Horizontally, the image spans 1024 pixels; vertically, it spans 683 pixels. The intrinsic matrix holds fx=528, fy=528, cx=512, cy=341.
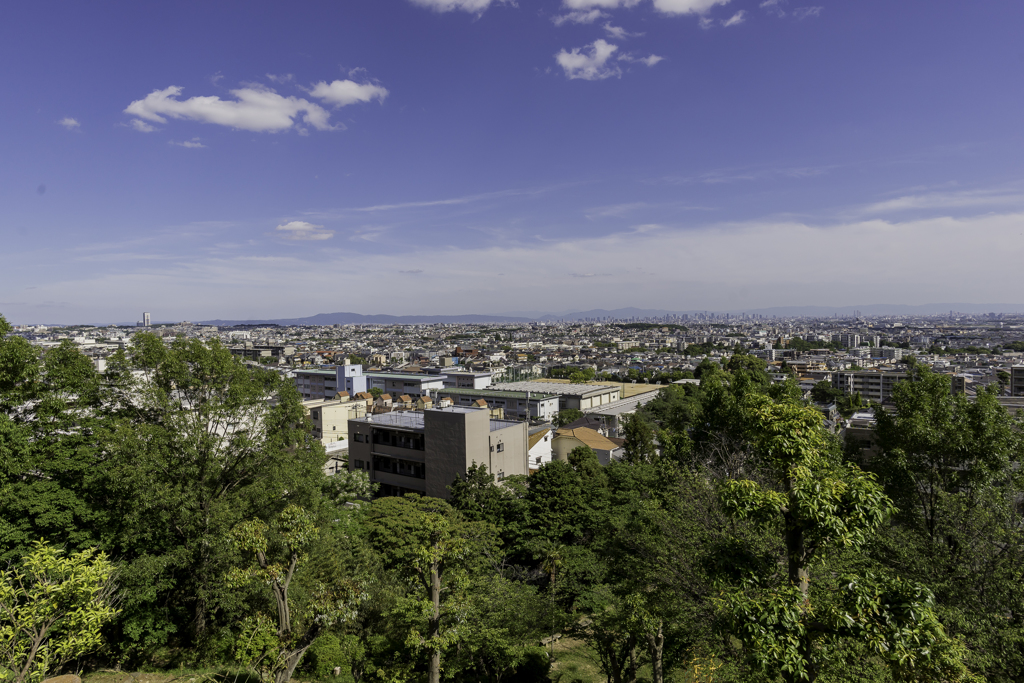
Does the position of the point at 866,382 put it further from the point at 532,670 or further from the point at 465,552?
the point at 465,552

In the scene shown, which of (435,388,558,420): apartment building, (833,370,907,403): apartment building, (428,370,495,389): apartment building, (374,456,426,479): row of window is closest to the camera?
(374,456,426,479): row of window

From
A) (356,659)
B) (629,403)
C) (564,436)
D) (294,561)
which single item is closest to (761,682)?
(294,561)

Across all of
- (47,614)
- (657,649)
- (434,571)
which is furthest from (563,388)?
(47,614)

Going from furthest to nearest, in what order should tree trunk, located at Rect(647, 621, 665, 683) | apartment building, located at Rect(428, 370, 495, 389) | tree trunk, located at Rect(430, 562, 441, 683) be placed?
apartment building, located at Rect(428, 370, 495, 389) → tree trunk, located at Rect(647, 621, 665, 683) → tree trunk, located at Rect(430, 562, 441, 683)

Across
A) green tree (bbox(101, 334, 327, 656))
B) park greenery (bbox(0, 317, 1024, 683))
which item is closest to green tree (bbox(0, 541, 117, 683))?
park greenery (bbox(0, 317, 1024, 683))

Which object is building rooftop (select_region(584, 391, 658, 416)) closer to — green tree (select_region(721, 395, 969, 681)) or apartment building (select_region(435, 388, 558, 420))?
apartment building (select_region(435, 388, 558, 420))
